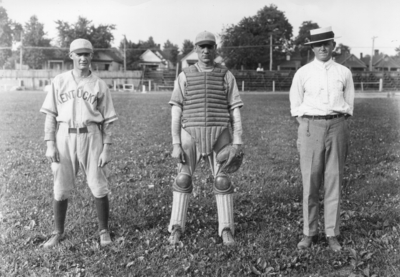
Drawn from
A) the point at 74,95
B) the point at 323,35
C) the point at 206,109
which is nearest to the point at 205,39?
the point at 206,109

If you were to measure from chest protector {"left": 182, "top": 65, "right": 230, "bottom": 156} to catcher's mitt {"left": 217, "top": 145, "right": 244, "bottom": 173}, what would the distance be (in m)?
0.16

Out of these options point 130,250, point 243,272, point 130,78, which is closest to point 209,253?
point 243,272

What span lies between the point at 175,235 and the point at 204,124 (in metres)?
1.41

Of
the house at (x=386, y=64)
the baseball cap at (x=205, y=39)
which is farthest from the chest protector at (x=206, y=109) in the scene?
the house at (x=386, y=64)

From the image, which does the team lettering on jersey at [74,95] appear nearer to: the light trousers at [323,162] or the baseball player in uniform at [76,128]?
the baseball player in uniform at [76,128]

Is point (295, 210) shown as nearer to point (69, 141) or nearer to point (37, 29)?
point (69, 141)

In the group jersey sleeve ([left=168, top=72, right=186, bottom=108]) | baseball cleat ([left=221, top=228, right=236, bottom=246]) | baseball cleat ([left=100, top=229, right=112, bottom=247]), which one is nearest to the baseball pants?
baseball cleat ([left=100, top=229, right=112, bottom=247])

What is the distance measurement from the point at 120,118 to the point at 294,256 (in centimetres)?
1355

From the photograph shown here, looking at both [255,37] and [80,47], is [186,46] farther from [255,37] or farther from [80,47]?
[80,47]

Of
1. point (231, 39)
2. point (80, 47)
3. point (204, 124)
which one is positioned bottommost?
point (204, 124)

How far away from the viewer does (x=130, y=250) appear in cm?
477

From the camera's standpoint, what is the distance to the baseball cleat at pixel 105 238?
4.90 m

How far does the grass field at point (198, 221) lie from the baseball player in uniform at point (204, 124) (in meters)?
0.38

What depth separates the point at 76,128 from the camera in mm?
4809
